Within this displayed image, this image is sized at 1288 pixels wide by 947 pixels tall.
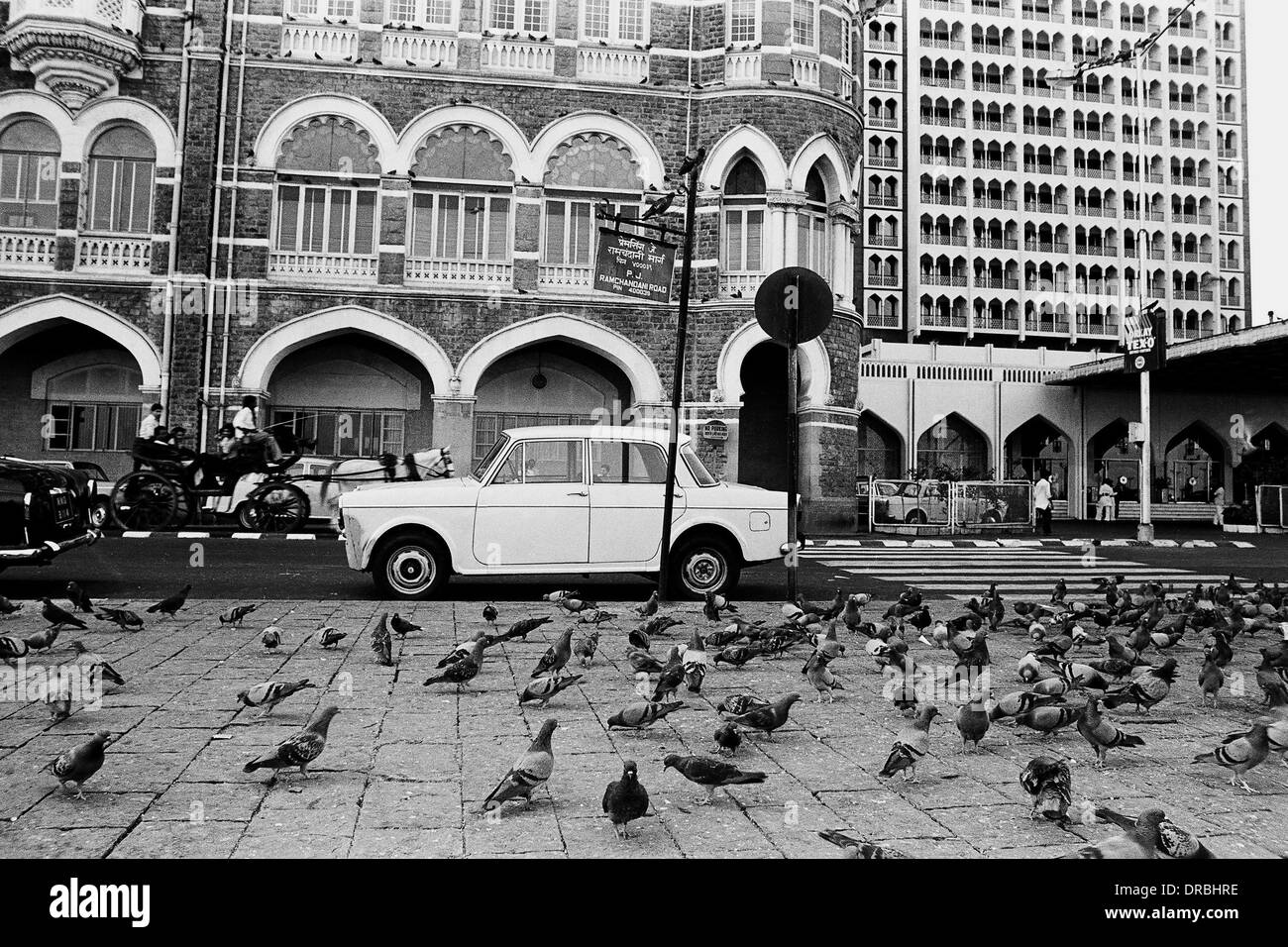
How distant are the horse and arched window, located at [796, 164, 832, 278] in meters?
9.59

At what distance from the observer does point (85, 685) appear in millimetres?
5148

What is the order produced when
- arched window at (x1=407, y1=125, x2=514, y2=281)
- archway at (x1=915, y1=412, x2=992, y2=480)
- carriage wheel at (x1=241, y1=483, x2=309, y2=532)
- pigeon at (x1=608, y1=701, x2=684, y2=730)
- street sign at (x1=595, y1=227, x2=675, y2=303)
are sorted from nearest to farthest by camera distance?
pigeon at (x1=608, y1=701, x2=684, y2=730) < street sign at (x1=595, y1=227, x2=675, y2=303) < carriage wheel at (x1=241, y1=483, x2=309, y2=532) < arched window at (x1=407, y1=125, x2=514, y2=281) < archway at (x1=915, y1=412, x2=992, y2=480)

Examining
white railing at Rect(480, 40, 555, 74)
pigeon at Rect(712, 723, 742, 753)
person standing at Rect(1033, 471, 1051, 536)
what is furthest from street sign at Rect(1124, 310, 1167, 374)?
pigeon at Rect(712, 723, 742, 753)

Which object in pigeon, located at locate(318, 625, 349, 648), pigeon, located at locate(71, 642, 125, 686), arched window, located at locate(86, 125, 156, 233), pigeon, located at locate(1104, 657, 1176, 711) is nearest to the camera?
pigeon, located at locate(1104, 657, 1176, 711)

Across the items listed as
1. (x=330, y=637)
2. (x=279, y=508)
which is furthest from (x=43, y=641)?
(x=279, y=508)

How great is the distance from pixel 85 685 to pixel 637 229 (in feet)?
59.4

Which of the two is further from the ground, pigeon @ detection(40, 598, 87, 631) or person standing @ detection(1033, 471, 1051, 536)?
person standing @ detection(1033, 471, 1051, 536)

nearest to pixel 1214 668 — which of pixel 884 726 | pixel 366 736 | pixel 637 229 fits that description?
pixel 884 726

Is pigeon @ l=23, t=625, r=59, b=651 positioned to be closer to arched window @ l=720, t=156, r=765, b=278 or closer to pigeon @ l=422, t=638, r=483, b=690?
pigeon @ l=422, t=638, r=483, b=690

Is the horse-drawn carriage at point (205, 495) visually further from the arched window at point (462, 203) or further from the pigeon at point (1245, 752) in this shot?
the pigeon at point (1245, 752)

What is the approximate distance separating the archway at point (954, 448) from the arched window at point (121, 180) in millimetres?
27731

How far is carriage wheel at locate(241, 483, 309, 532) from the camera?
1716 centimetres

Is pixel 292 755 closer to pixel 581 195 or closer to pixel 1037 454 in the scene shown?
pixel 581 195

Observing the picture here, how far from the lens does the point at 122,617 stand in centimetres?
702
